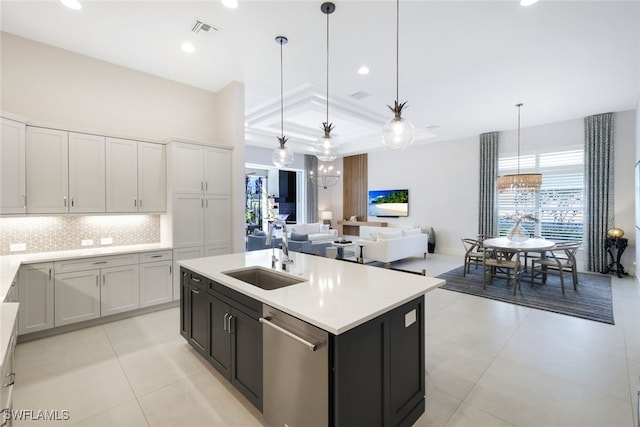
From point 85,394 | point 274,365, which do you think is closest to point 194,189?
point 85,394

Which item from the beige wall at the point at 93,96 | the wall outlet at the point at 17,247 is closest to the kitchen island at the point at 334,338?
the wall outlet at the point at 17,247

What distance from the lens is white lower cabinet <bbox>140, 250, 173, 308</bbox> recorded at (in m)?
3.72

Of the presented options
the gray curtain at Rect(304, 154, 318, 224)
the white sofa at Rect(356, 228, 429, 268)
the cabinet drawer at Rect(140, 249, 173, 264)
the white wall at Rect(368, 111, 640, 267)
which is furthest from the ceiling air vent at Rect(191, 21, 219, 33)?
the gray curtain at Rect(304, 154, 318, 224)

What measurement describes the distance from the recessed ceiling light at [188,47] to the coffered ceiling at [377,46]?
0.07m

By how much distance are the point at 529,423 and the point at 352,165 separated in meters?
9.19

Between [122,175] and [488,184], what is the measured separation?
782cm

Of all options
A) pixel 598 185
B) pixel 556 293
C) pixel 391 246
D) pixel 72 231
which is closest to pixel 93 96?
pixel 72 231

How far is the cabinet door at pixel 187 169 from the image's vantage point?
3.97 meters

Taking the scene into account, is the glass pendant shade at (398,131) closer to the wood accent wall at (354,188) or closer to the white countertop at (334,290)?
the white countertop at (334,290)

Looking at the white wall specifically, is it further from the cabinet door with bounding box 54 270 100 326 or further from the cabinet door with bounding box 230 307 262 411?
the cabinet door with bounding box 54 270 100 326

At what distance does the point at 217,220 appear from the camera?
4.36 metres

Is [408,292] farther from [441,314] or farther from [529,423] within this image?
[441,314]

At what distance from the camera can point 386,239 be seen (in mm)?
6535

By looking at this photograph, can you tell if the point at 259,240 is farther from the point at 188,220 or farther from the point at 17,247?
the point at 17,247
